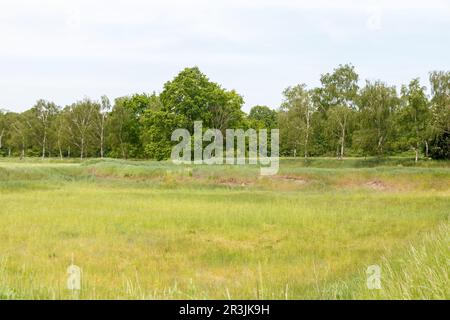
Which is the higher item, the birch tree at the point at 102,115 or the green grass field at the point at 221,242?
the birch tree at the point at 102,115

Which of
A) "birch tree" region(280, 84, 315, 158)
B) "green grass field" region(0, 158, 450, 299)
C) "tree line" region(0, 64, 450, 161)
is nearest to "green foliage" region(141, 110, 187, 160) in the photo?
"tree line" region(0, 64, 450, 161)

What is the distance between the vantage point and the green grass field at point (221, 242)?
694 cm

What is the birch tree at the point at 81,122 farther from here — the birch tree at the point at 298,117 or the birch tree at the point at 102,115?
the birch tree at the point at 298,117

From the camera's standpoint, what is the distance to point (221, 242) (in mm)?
14906

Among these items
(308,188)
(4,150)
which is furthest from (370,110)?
(4,150)

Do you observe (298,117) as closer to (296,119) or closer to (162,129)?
(296,119)

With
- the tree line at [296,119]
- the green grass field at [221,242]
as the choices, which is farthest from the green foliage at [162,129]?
the green grass field at [221,242]

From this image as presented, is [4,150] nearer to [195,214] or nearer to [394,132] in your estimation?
[394,132]

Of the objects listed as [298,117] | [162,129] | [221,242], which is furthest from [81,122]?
[221,242]

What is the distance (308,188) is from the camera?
1293 inches

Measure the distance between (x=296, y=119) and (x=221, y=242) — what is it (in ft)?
163

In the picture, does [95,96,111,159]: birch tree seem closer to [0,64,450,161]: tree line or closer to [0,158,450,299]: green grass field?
[0,64,450,161]: tree line

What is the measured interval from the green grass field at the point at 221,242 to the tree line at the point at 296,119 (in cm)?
2053
